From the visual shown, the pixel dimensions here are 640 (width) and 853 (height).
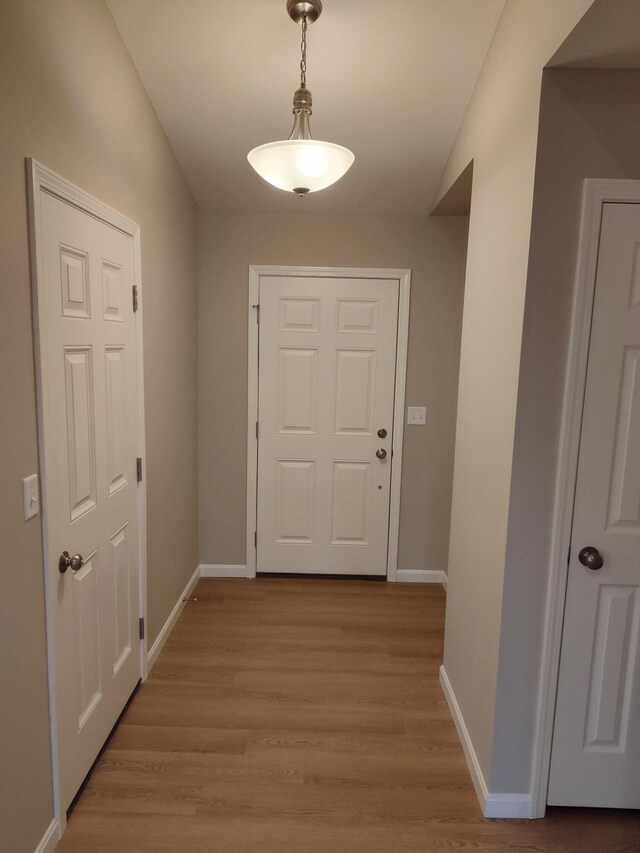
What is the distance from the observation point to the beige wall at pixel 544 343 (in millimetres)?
1570

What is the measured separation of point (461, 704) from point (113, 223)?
2.31 m

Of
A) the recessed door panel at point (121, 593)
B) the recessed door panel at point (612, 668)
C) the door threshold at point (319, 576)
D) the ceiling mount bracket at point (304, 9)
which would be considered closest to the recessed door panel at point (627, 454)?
the recessed door panel at point (612, 668)

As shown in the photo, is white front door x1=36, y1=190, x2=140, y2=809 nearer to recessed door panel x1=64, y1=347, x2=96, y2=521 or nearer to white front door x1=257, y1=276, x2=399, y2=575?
recessed door panel x1=64, y1=347, x2=96, y2=521

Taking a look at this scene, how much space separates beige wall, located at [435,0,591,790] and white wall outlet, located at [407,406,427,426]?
111 centimetres

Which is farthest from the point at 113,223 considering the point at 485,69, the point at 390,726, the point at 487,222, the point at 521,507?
the point at 390,726

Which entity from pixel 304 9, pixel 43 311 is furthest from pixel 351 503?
pixel 304 9

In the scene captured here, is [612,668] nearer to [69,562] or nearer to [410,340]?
[69,562]

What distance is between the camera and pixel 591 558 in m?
1.70

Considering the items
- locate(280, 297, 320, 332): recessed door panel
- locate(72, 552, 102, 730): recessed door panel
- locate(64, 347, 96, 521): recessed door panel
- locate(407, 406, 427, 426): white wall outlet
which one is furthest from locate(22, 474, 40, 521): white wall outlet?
locate(407, 406, 427, 426): white wall outlet

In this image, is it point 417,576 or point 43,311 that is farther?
A: point 417,576

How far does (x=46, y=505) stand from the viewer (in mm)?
1562

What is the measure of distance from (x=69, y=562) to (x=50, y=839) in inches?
32.0

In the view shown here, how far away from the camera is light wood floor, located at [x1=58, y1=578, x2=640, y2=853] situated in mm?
1754

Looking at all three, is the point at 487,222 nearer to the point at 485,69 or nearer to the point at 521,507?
the point at 485,69
